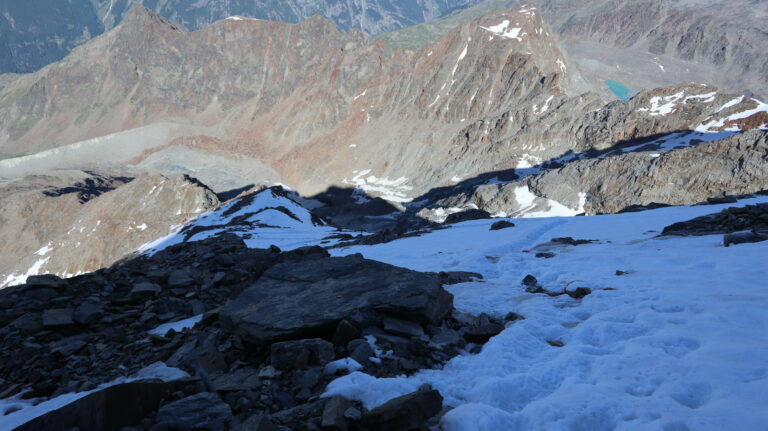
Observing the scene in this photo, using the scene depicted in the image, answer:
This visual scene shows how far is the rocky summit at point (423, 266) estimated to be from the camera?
4652mm

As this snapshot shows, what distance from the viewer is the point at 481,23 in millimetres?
96938

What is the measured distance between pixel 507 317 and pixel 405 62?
115 meters

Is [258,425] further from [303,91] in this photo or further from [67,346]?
[303,91]

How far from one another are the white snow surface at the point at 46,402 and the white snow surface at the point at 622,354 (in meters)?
2.07

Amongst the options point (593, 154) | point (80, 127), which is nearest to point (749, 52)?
point (593, 154)

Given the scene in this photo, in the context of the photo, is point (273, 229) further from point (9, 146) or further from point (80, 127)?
point (9, 146)

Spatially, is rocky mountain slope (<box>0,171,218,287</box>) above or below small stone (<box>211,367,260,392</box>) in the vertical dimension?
below

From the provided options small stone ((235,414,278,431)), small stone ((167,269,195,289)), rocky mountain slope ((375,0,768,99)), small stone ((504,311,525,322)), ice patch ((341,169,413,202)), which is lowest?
ice patch ((341,169,413,202))

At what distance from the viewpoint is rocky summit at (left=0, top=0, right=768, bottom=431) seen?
465 centimetres

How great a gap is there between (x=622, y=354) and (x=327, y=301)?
4.29 meters

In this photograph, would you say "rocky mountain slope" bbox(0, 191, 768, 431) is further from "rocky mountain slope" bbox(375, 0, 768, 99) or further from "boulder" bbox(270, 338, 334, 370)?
"rocky mountain slope" bbox(375, 0, 768, 99)

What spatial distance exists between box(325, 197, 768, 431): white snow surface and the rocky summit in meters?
0.04

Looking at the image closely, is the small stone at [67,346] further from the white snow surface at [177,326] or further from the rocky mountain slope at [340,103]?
the rocky mountain slope at [340,103]

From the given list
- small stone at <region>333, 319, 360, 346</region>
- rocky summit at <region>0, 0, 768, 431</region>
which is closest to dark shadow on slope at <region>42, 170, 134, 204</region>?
rocky summit at <region>0, 0, 768, 431</region>
